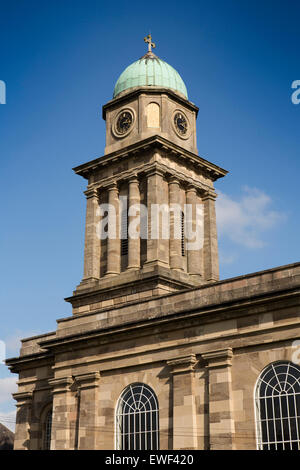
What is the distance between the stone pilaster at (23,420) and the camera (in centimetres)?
3832

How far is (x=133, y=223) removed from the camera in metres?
42.0

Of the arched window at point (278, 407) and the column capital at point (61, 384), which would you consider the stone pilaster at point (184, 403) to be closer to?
the arched window at point (278, 407)

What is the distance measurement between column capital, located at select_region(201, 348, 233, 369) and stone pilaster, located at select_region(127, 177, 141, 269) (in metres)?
11.6

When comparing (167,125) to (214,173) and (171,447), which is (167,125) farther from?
(171,447)

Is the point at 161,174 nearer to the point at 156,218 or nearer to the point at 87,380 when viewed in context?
the point at 156,218

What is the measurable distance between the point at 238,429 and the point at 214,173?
70.3 feet

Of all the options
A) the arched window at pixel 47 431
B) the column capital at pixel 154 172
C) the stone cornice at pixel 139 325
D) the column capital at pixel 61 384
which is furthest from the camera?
the column capital at pixel 154 172

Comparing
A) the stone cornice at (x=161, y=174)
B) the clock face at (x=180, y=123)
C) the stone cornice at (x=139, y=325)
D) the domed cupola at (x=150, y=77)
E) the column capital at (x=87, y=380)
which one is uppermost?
the domed cupola at (x=150, y=77)

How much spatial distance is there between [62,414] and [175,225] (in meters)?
13.8

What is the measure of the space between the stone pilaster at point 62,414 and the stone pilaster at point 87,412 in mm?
497

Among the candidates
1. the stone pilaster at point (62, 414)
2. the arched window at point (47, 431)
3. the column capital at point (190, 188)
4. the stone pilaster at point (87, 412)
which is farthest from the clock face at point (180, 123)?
the arched window at point (47, 431)
